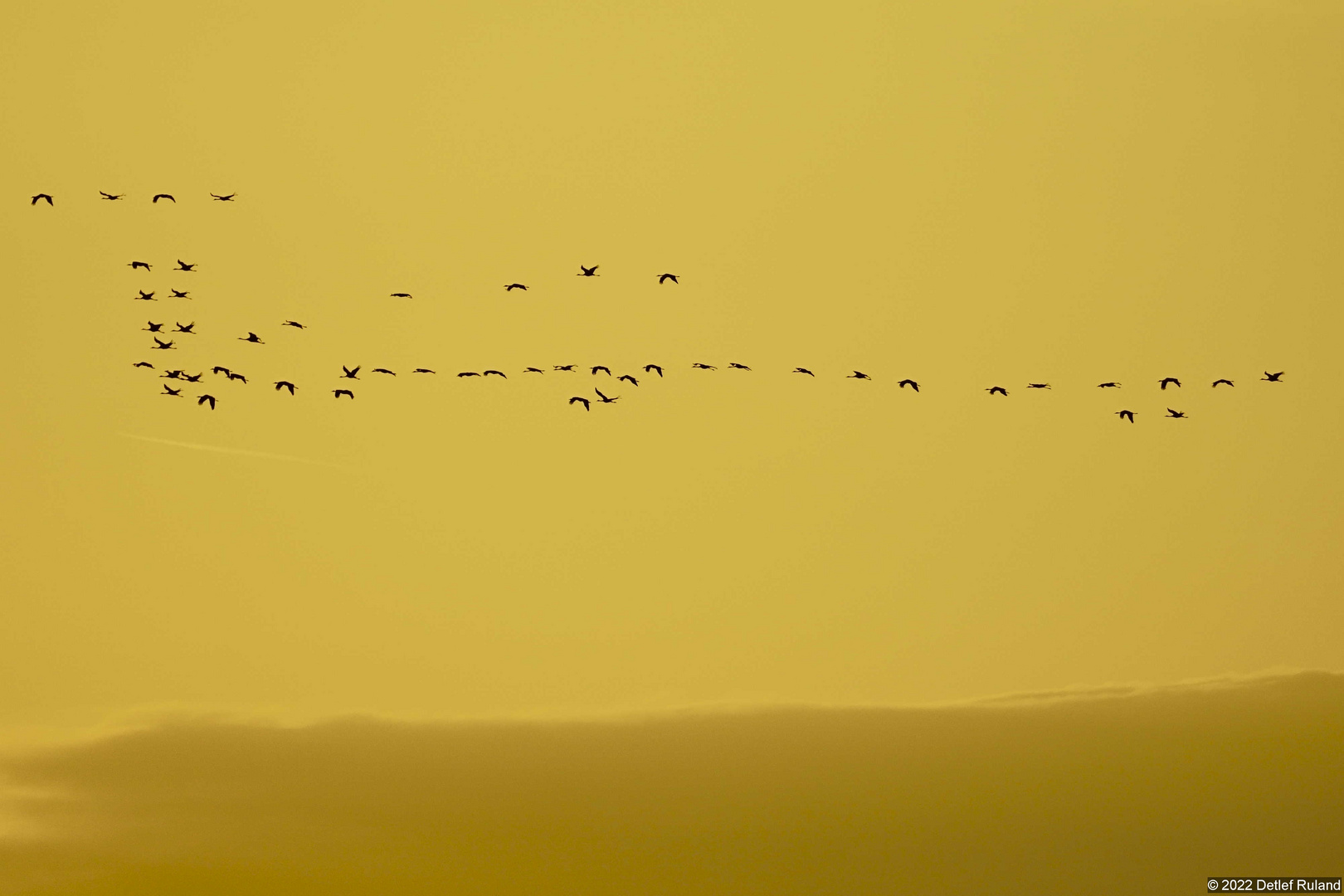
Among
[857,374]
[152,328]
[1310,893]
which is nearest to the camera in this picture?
[152,328]

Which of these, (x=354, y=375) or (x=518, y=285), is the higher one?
(x=518, y=285)

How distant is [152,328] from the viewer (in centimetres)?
6650

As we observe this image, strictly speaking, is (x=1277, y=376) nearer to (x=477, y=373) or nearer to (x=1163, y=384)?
(x=1163, y=384)

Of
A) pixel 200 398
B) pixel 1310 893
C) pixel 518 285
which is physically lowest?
pixel 1310 893

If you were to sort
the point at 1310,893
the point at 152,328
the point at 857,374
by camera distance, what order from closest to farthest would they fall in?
1. the point at 152,328
2. the point at 857,374
3. the point at 1310,893

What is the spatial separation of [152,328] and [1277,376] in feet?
155

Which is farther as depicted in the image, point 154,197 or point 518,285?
point 518,285

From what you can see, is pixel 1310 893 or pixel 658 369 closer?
pixel 658 369

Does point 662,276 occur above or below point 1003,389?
above

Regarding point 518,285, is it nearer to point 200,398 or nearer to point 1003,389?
point 200,398

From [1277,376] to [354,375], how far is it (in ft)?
130

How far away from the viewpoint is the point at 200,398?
70.2m

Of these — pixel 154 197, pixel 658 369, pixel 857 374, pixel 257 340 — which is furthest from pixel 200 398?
pixel 857 374

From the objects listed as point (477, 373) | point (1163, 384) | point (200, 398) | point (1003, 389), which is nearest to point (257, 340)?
point (200, 398)
